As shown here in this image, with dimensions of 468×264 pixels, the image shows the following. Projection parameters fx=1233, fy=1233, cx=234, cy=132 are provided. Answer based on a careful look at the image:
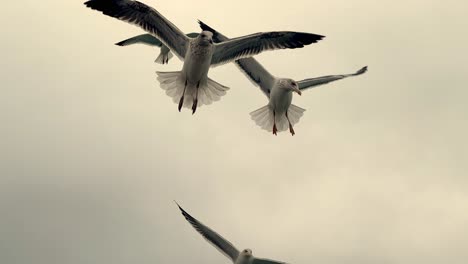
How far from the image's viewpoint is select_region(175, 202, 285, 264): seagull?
34272mm

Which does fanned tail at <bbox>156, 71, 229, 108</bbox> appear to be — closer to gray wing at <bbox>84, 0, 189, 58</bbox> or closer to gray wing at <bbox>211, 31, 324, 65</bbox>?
gray wing at <bbox>84, 0, 189, 58</bbox>

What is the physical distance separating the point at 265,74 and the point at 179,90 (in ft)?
13.6

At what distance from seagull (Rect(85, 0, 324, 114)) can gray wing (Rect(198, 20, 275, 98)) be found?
9.42ft

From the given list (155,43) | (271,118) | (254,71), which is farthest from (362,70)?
(155,43)

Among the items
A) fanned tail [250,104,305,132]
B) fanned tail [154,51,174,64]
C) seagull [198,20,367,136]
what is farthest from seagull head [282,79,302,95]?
fanned tail [154,51,174,64]

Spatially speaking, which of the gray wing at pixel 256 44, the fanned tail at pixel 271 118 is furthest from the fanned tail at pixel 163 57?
the gray wing at pixel 256 44

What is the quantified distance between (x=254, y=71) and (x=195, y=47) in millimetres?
4962

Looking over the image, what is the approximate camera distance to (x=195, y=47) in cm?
3144

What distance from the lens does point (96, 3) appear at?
31.3 meters

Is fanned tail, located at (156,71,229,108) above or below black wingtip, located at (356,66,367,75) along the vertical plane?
below

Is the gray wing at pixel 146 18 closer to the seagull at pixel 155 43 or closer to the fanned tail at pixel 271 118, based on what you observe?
the fanned tail at pixel 271 118

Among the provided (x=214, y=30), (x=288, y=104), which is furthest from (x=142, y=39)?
(x=288, y=104)

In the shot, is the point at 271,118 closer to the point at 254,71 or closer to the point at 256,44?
the point at 254,71

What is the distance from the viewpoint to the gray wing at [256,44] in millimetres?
32438
